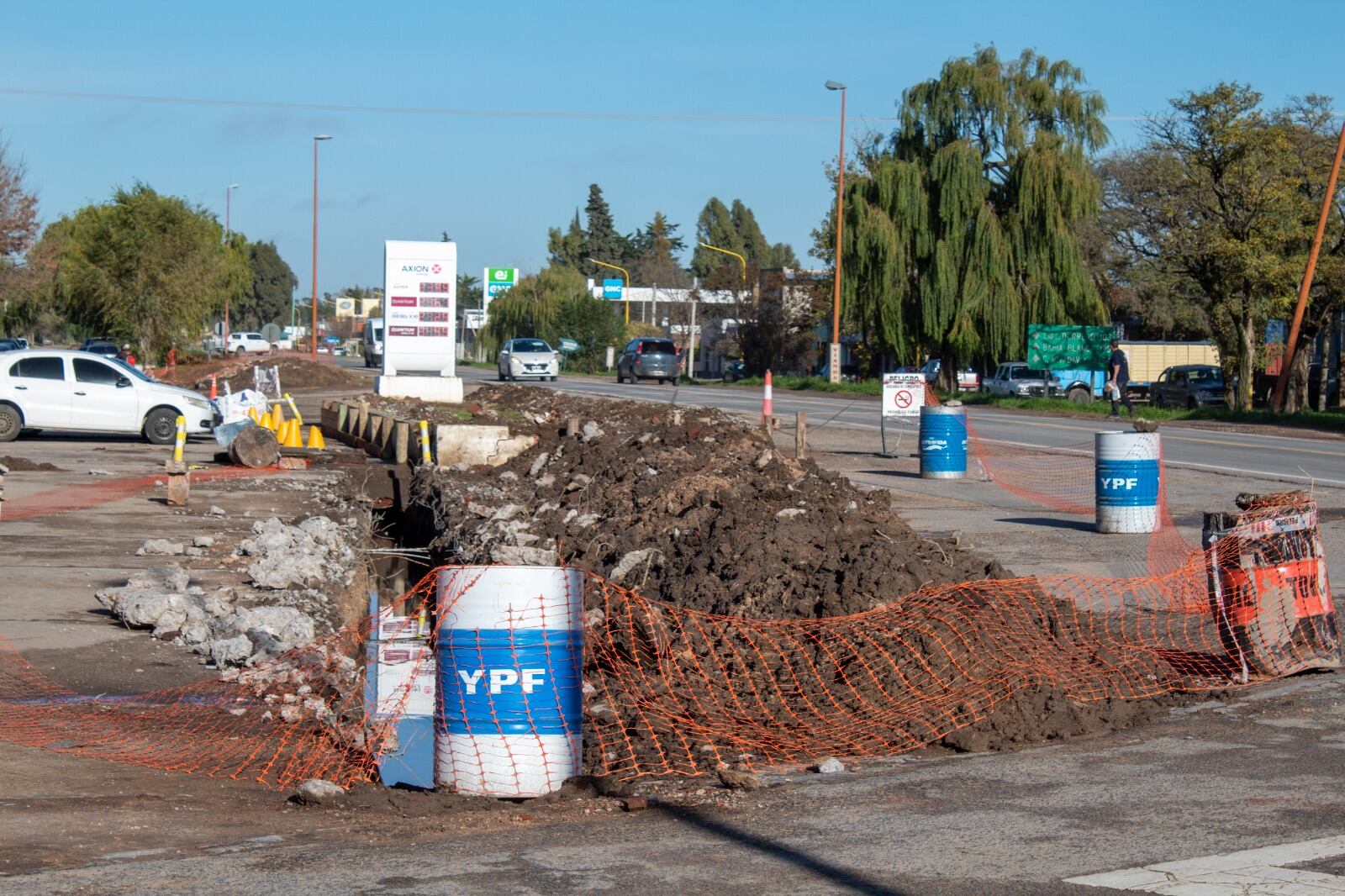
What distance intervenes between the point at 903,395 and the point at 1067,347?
81.5ft

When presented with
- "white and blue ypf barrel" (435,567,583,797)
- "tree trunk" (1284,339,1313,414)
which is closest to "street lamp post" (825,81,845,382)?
"tree trunk" (1284,339,1313,414)

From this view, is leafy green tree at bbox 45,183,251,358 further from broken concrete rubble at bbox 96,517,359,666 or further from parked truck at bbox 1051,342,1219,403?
broken concrete rubble at bbox 96,517,359,666

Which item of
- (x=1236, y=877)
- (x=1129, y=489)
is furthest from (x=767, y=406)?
(x=1236, y=877)

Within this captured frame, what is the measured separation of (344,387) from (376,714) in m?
39.2

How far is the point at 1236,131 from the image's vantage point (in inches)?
1560

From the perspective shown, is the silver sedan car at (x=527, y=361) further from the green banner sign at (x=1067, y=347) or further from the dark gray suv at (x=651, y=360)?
the green banner sign at (x=1067, y=347)

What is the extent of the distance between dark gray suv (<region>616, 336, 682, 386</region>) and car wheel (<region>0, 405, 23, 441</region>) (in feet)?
102

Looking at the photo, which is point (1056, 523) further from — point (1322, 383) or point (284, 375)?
point (1322, 383)

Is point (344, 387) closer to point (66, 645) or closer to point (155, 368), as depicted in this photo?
point (155, 368)

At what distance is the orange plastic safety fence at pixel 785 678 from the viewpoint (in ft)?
23.3

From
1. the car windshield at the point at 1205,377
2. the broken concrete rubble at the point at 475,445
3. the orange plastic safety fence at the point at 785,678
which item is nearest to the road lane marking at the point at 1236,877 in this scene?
the orange plastic safety fence at the point at 785,678

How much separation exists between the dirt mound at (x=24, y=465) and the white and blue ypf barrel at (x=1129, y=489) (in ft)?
47.8

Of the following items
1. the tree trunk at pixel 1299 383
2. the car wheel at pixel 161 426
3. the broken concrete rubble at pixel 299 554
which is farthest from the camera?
the tree trunk at pixel 1299 383

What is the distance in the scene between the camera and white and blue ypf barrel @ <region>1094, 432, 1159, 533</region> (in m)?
14.1
